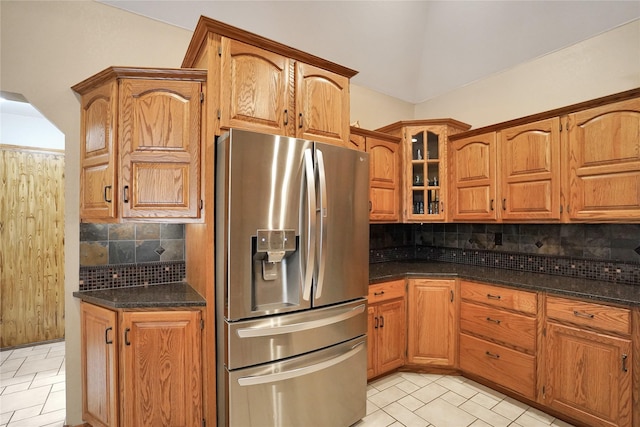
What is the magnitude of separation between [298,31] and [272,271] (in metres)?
2.14

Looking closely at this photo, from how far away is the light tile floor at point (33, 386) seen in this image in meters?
2.20

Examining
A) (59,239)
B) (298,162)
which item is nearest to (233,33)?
(298,162)

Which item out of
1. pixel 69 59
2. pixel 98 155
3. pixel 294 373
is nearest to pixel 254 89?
pixel 98 155

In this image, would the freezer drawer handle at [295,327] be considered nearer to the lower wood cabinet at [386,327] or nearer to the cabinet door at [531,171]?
the lower wood cabinet at [386,327]

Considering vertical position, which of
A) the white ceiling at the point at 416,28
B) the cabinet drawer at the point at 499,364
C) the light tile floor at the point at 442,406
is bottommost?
the light tile floor at the point at 442,406

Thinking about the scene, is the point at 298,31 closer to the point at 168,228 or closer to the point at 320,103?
the point at 320,103

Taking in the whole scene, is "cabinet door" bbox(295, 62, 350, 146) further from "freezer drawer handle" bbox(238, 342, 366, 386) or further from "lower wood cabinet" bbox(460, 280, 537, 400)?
"lower wood cabinet" bbox(460, 280, 537, 400)

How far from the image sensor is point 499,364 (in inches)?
96.6

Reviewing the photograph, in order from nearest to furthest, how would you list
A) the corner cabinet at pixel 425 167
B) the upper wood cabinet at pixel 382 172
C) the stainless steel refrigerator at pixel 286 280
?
the stainless steel refrigerator at pixel 286 280, the upper wood cabinet at pixel 382 172, the corner cabinet at pixel 425 167

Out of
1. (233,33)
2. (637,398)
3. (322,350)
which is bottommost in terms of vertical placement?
(637,398)

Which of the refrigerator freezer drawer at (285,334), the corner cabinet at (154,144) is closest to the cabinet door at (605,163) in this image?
the refrigerator freezer drawer at (285,334)

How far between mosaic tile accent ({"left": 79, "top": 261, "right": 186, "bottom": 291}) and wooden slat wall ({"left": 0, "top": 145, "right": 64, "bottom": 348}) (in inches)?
83.4

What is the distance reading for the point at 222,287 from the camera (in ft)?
5.55

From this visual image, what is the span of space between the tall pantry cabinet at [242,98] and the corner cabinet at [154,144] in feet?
0.31
